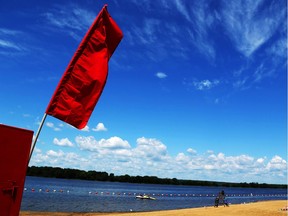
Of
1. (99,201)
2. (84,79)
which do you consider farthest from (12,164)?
(99,201)

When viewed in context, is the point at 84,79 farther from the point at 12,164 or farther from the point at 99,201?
the point at 99,201

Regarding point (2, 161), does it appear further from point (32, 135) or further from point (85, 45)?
point (85, 45)

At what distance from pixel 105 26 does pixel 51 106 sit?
171cm

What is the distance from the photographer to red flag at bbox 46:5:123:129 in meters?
5.97

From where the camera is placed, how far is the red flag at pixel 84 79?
597 cm

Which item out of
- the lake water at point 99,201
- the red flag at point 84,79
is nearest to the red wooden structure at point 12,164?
the red flag at point 84,79

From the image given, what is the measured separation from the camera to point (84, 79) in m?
6.05

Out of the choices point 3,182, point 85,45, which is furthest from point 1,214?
point 85,45

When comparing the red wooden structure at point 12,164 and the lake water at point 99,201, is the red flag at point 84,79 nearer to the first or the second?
the red wooden structure at point 12,164

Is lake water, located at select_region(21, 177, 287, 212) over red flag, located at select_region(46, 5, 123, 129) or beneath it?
beneath

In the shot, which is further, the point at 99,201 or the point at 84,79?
the point at 99,201

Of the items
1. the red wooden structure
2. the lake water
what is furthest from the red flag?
the lake water

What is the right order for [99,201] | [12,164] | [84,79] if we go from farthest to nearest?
[99,201]
[84,79]
[12,164]

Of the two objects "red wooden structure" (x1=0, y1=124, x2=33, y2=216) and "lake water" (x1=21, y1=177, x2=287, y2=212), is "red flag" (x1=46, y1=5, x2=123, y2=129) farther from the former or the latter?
"lake water" (x1=21, y1=177, x2=287, y2=212)
